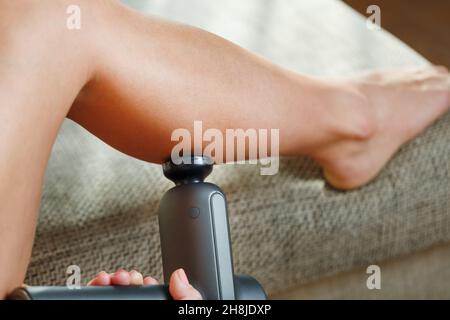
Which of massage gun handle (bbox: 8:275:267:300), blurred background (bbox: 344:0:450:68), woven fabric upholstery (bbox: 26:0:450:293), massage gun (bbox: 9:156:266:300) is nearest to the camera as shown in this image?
massage gun handle (bbox: 8:275:267:300)

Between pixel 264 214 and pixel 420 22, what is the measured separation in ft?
1.87

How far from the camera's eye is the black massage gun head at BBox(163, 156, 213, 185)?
0.68m

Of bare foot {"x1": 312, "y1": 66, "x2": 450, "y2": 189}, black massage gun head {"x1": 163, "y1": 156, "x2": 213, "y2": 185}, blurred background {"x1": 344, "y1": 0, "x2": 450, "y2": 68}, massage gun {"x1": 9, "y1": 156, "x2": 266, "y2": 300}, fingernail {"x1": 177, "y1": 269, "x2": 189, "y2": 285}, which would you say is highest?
blurred background {"x1": 344, "y1": 0, "x2": 450, "y2": 68}

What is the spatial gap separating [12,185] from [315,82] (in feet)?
1.24

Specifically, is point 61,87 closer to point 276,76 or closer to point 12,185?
point 12,185

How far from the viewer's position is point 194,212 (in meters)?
0.65

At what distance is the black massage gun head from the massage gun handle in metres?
0.11

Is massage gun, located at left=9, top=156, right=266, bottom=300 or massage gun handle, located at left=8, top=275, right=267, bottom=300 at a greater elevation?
massage gun, located at left=9, top=156, right=266, bottom=300

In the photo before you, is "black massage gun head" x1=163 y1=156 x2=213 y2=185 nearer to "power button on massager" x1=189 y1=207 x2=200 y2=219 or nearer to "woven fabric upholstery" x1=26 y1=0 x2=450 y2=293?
"power button on massager" x1=189 y1=207 x2=200 y2=219

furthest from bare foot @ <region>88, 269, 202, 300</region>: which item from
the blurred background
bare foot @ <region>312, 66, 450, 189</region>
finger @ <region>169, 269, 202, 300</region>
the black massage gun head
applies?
the blurred background

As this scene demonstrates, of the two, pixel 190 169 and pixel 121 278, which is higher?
pixel 190 169

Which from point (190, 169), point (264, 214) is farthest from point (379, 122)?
point (190, 169)

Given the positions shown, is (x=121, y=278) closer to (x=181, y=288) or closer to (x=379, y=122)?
(x=181, y=288)

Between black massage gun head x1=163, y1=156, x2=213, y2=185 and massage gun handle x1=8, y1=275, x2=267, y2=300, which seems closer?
massage gun handle x1=8, y1=275, x2=267, y2=300
